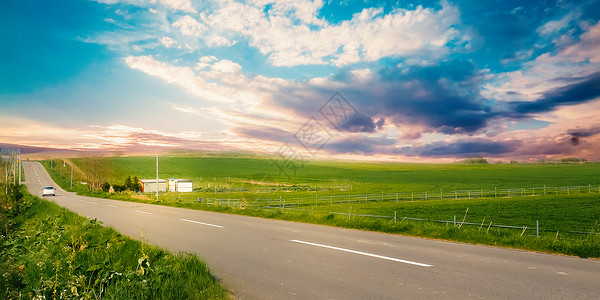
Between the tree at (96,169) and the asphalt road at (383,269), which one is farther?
the tree at (96,169)

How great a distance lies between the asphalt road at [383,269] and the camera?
565 cm

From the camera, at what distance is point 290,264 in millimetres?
7633

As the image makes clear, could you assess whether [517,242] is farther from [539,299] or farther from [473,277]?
[539,299]

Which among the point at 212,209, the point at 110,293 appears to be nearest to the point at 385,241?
the point at 110,293

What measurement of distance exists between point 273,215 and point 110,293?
14.6 m

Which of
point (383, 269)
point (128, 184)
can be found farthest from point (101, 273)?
point (128, 184)

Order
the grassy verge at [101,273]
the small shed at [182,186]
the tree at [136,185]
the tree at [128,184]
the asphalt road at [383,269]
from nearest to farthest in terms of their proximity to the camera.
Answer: the grassy verge at [101,273] < the asphalt road at [383,269] < the tree at [128,184] < the tree at [136,185] < the small shed at [182,186]

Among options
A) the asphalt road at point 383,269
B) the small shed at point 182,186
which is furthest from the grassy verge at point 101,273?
the small shed at point 182,186

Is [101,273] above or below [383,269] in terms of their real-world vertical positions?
above

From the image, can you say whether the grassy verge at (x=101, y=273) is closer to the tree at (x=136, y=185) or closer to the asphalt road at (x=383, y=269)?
the asphalt road at (x=383, y=269)

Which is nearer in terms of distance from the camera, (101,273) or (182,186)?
(101,273)

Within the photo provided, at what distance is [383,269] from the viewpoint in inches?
277

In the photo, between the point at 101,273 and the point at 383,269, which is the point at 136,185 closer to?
the point at 101,273

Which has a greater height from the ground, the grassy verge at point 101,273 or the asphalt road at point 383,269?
the grassy verge at point 101,273
